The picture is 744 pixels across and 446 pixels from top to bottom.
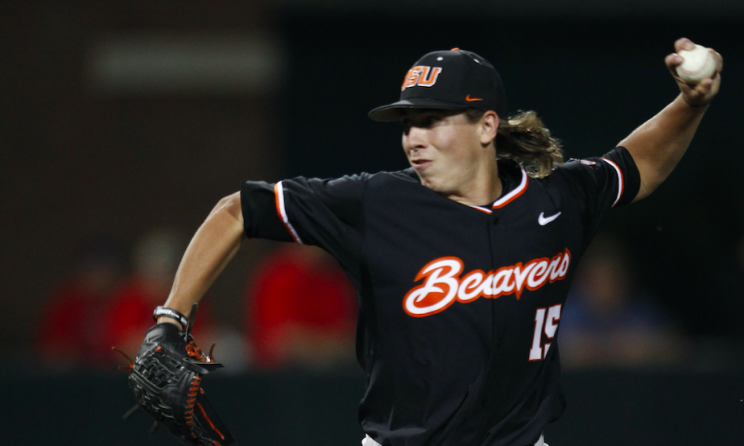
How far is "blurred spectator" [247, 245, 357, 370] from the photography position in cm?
552

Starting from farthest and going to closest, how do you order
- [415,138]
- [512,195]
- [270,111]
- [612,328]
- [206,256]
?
[270,111], [612,328], [512,195], [415,138], [206,256]

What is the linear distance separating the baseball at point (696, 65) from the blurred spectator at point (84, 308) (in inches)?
160

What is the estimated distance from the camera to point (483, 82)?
9.62 ft

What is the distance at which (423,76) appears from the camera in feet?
9.41

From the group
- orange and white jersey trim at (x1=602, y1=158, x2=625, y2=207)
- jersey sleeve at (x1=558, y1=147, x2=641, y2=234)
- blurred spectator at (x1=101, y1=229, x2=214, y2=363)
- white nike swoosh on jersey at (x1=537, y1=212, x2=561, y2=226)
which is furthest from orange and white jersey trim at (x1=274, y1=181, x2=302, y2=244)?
blurred spectator at (x1=101, y1=229, x2=214, y2=363)

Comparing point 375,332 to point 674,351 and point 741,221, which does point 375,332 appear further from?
point 741,221

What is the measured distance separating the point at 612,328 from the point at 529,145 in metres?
2.94

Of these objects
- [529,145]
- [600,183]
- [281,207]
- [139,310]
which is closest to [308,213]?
[281,207]

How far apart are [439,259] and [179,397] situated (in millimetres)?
915

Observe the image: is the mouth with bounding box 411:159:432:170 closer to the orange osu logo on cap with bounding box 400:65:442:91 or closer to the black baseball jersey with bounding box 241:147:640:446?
the black baseball jersey with bounding box 241:147:640:446

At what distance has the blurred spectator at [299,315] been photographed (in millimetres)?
5523

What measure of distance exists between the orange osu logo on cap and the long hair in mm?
369

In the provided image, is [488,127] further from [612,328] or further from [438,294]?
[612,328]

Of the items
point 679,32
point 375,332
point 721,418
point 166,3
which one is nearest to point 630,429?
point 721,418
